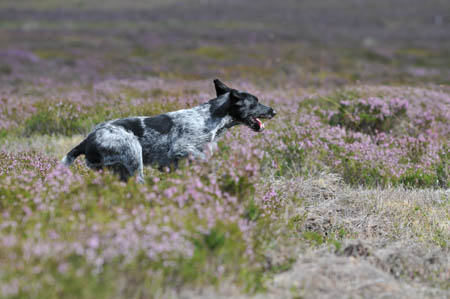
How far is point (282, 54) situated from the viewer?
31.0m

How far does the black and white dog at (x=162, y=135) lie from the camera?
5.27 metres

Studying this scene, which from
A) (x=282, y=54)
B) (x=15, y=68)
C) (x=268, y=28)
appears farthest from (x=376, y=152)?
(x=268, y=28)

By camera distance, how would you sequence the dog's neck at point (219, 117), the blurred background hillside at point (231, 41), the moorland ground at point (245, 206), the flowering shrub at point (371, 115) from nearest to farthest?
the moorland ground at point (245, 206) → the dog's neck at point (219, 117) → the flowering shrub at point (371, 115) → the blurred background hillside at point (231, 41)

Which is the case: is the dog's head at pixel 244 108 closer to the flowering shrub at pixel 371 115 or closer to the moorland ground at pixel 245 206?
the moorland ground at pixel 245 206

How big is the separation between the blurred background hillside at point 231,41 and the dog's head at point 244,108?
7.05 m

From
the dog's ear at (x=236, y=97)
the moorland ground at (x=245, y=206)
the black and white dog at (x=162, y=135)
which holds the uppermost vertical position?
the dog's ear at (x=236, y=97)

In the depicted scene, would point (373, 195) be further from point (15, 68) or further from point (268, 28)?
point (268, 28)

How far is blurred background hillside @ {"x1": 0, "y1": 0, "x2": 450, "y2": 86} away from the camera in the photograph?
75.7ft

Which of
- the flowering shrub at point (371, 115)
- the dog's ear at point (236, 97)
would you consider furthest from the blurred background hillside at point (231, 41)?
the dog's ear at point (236, 97)

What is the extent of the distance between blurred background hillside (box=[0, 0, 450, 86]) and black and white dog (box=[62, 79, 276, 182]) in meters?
7.30

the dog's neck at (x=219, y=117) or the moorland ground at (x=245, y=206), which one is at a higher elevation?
the dog's neck at (x=219, y=117)

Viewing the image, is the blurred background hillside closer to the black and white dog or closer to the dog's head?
the dog's head

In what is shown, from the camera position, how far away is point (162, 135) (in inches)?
227

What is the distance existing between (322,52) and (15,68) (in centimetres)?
1991
